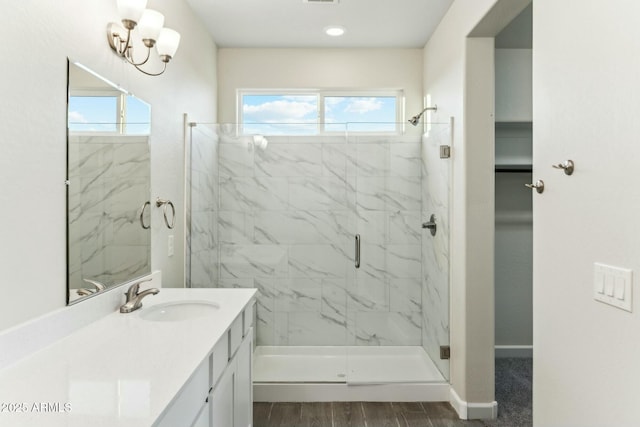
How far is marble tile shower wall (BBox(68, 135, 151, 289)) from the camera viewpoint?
1.53m

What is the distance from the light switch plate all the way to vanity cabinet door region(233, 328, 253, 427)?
142 centimetres

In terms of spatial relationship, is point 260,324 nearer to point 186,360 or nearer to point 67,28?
point 186,360

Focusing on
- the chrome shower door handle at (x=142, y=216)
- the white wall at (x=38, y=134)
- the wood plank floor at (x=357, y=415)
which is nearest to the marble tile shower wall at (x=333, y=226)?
the wood plank floor at (x=357, y=415)

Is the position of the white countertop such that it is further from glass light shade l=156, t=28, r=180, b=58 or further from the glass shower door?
the glass shower door

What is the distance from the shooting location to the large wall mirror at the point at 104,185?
59.6 inches

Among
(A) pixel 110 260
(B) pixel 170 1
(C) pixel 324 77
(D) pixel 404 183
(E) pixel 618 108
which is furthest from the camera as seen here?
(C) pixel 324 77

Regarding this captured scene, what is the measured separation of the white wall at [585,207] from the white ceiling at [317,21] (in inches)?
57.2

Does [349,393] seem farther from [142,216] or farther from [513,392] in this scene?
[142,216]

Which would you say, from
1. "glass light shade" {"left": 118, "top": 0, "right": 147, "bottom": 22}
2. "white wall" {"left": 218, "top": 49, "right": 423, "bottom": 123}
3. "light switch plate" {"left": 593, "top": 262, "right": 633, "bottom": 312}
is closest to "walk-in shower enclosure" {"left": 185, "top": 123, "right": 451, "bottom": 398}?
"white wall" {"left": 218, "top": 49, "right": 423, "bottom": 123}

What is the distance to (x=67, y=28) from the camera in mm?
1464

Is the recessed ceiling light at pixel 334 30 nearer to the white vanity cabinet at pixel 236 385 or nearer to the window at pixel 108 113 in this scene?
the window at pixel 108 113

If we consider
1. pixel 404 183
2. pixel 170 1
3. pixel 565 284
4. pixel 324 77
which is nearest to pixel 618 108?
pixel 565 284

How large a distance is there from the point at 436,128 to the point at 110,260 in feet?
7.58

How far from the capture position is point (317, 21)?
3.04 m
